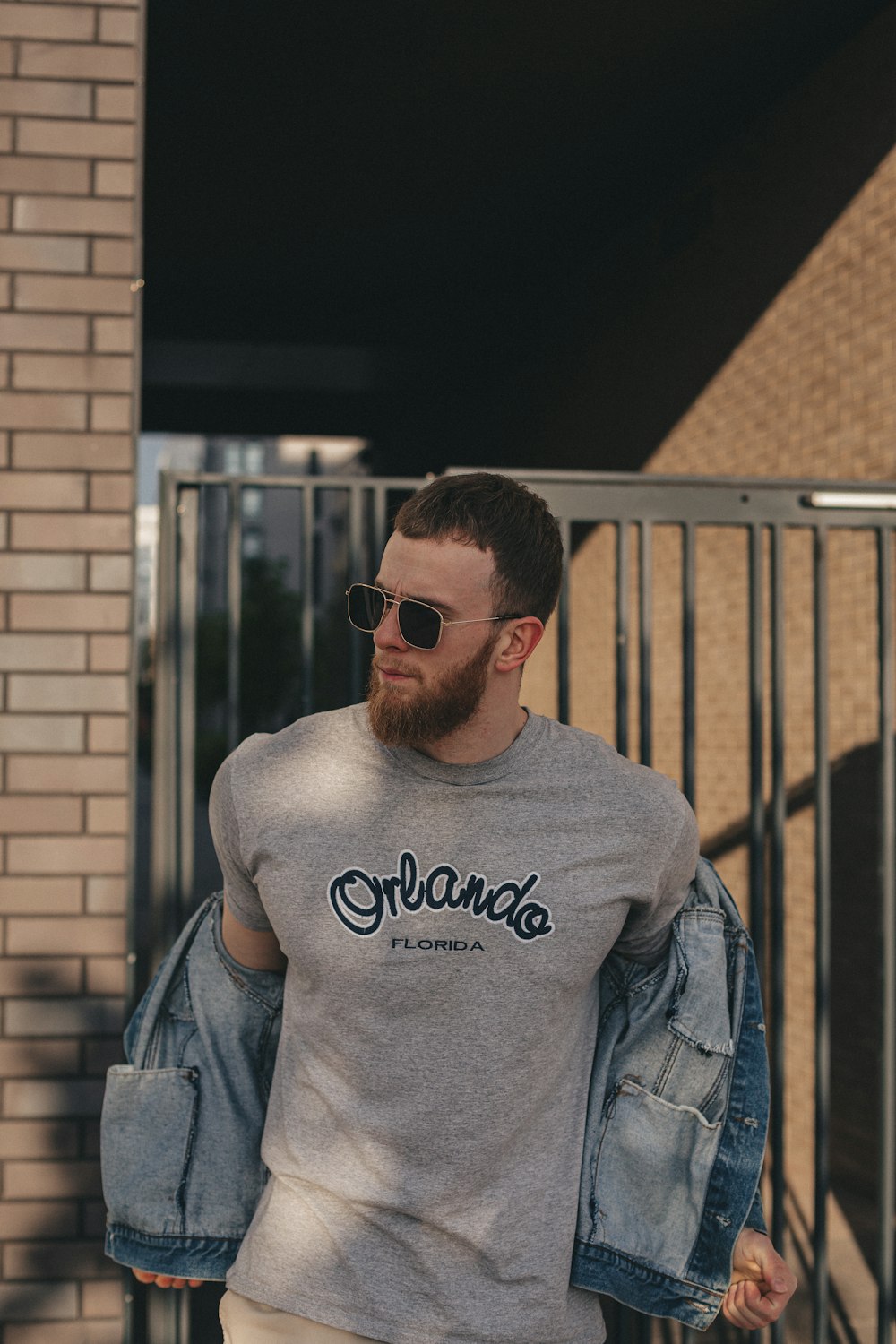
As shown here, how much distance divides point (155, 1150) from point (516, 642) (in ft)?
3.48

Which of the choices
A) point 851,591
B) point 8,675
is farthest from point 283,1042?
point 851,591

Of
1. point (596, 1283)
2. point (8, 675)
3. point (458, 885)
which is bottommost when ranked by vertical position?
point (596, 1283)

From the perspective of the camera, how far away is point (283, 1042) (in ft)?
6.15

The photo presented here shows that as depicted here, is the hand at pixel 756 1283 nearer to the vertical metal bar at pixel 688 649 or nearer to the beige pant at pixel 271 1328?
the beige pant at pixel 271 1328

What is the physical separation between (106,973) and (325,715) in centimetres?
125

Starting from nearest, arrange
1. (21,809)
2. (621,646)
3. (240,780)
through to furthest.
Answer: (240,780) → (21,809) → (621,646)

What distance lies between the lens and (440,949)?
176 centimetres

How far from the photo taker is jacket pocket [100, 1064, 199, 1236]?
2041 mm

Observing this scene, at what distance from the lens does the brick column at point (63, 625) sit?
2785mm

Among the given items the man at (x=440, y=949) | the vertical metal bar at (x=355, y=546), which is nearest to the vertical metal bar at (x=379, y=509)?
the vertical metal bar at (x=355, y=546)

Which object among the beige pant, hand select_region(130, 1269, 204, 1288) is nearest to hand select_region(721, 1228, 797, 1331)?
the beige pant

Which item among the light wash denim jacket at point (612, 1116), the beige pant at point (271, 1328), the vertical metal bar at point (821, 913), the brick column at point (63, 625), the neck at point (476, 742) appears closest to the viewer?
the beige pant at point (271, 1328)

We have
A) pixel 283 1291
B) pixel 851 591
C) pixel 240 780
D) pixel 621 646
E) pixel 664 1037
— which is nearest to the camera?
pixel 283 1291

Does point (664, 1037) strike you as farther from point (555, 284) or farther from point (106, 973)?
point (555, 284)
